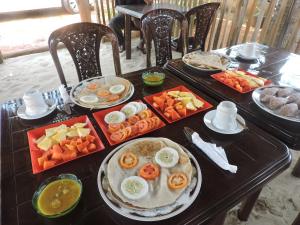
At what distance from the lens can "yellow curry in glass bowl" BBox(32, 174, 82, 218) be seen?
0.59 m

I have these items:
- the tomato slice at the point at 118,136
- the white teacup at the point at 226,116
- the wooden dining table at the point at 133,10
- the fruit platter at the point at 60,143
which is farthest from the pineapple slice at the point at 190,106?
the wooden dining table at the point at 133,10

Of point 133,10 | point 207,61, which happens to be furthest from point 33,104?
point 133,10

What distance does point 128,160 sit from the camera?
731 mm

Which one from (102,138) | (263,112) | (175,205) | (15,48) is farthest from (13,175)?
(15,48)

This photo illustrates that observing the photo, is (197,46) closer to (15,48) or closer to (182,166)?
(182,166)

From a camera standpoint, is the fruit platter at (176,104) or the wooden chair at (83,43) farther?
the wooden chair at (83,43)

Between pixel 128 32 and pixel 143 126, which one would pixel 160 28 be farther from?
pixel 128 32

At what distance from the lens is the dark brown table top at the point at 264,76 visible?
97 cm

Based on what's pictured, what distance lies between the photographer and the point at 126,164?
717 mm

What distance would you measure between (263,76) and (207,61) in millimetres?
372

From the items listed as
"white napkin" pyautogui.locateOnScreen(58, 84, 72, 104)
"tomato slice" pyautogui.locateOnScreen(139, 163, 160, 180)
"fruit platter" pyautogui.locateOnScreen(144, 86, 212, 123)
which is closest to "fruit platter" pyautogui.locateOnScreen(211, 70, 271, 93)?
"fruit platter" pyautogui.locateOnScreen(144, 86, 212, 123)

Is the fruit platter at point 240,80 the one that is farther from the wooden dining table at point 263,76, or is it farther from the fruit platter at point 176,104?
the fruit platter at point 176,104

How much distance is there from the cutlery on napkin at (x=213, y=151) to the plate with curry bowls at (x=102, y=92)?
1.44 feet

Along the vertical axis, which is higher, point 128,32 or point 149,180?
point 149,180
